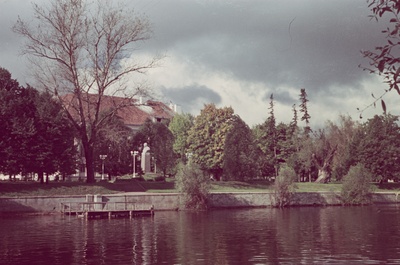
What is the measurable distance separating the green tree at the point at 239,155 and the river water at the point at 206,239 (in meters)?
23.2

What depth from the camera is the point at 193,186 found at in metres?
51.0

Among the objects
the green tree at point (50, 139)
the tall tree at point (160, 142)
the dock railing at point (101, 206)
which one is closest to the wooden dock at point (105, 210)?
the dock railing at point (101, 206)

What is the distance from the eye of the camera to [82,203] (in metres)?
46.7

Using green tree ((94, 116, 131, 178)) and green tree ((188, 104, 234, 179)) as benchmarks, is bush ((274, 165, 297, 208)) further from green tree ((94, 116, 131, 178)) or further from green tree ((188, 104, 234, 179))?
green tree ((94, 116, 131, 178))

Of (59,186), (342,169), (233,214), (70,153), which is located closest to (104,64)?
(70,153)

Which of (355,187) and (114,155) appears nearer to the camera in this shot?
(355,187)

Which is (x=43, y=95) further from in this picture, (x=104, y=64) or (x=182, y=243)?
(x=182, y=243)

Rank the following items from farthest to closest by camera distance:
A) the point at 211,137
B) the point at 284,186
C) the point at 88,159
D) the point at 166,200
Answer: the point at 211,137 < the point at 88,159 < the point at 284,186 < the point at 166,200

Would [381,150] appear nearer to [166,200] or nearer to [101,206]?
[166,200]

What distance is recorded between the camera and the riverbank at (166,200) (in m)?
48.2

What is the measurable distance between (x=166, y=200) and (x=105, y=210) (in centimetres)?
783

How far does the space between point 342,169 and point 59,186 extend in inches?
1685

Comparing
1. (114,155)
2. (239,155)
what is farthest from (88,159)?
(114,155)

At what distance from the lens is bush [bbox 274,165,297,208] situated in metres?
55.0
